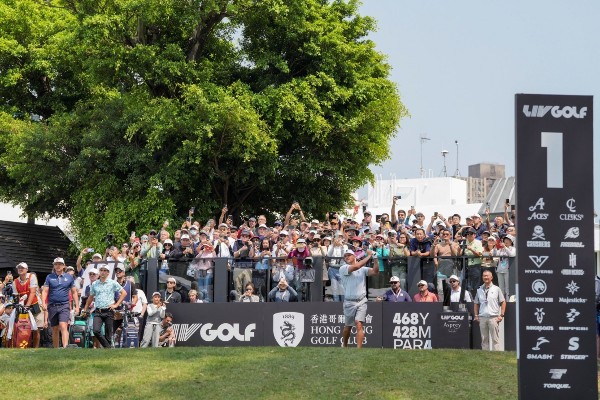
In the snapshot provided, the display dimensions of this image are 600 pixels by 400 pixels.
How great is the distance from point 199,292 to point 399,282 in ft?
16.3

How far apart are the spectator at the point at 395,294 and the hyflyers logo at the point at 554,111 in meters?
12.3

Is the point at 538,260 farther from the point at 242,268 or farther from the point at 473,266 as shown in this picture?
the point at 242,268

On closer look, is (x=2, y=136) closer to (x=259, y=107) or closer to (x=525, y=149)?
(x=259, y=107)

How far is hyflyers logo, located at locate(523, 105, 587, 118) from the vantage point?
10.5 m

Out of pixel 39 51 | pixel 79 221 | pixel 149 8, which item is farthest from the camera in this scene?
pixel 39 51

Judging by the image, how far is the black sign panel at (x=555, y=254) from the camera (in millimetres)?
10516

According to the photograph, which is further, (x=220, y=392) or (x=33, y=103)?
(x=33, y=103)

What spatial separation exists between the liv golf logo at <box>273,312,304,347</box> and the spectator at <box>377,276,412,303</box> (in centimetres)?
195

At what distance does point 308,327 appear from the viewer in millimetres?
23188

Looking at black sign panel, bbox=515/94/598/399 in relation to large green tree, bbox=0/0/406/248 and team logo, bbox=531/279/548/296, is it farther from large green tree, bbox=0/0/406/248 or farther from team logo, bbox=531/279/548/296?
large green tree, bbox=0/0/406/248

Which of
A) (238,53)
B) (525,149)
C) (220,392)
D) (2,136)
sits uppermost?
(238,53)

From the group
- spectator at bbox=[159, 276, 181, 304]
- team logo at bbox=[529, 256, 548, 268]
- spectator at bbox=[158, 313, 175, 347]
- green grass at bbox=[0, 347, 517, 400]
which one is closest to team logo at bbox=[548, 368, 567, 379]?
team logo at bbox=[529, 256, 548, 268]

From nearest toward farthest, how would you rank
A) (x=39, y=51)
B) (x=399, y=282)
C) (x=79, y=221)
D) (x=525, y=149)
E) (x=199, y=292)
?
(x=525, y=149) → (x=399, y=282) → (x=199, y=292) → (x=79, y=221) → (x=39, y=51)

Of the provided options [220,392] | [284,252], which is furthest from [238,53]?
[220,392]
